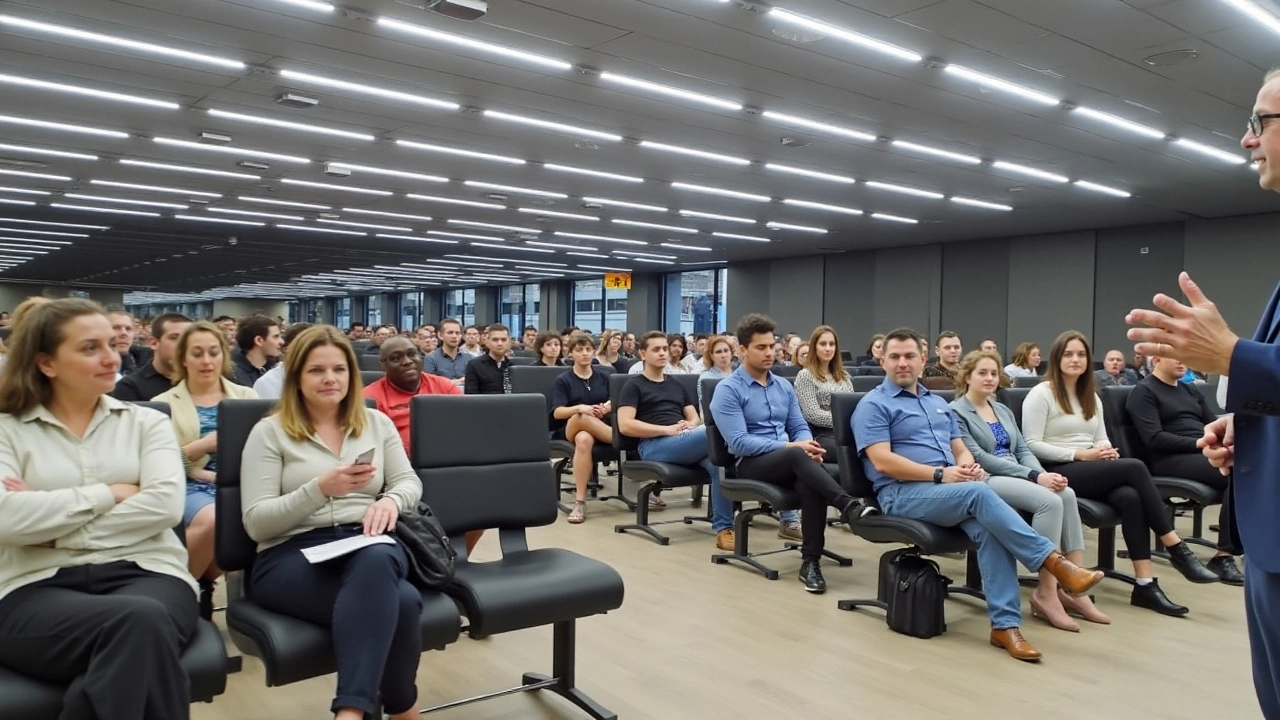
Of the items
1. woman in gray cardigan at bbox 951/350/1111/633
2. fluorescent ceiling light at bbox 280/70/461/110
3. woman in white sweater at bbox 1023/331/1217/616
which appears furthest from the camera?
fluorescent ceiling light at bbox 280/70/461/110

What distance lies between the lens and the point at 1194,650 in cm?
344

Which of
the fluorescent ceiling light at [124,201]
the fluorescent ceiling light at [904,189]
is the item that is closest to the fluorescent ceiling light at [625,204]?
the fluorescent ceiling light at [904,189]

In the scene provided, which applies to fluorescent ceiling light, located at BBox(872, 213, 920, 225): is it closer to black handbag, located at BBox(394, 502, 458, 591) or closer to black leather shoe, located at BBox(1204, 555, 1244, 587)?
black leather shoe, located at BBox(1204, 555, 1244, 587)

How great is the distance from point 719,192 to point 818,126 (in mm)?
3717

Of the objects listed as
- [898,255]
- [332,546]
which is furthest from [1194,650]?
[898,255]

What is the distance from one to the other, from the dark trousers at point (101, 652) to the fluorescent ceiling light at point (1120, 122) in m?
8.05

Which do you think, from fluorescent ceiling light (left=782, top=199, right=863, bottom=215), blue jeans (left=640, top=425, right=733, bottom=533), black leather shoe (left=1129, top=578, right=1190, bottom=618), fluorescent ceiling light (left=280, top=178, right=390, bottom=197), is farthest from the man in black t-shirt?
fluorescent ceiling light (left=782, top=199, right=863, bottom=215)

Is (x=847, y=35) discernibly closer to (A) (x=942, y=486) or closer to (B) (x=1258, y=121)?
(A) (x=942, y=486)

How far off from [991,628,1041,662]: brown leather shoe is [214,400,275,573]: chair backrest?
268cm

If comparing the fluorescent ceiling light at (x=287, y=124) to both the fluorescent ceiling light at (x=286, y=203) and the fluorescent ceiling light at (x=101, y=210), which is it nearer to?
the fluorescent ceiling light at (x=286, y=203)

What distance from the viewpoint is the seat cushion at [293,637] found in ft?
6.73

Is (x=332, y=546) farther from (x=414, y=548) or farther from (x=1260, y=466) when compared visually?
(x=1260, y=466)

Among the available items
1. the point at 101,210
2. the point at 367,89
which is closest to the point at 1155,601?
the point at 367,89

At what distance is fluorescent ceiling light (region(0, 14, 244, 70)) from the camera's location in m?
5.81
